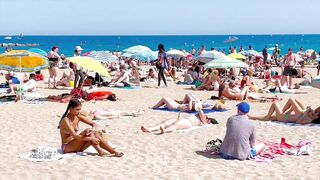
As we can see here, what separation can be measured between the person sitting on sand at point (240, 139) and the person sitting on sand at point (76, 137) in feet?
4.70

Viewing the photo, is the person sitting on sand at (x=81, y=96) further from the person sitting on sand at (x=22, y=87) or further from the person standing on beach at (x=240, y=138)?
the person standing on beach at (x=240, y=138)

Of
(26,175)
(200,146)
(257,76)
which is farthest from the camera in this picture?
(257,76)

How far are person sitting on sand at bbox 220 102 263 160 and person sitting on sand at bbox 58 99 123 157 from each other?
143 cm

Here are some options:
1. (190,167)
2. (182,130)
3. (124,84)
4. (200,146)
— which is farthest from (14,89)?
(190,167)

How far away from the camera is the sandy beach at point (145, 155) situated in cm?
600

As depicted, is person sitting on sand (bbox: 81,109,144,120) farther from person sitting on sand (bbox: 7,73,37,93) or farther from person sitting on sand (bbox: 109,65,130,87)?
person sitting on sand (bbox: 109,65,130,87)

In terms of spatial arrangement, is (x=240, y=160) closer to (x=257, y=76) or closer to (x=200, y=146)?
(x=200, y=146)

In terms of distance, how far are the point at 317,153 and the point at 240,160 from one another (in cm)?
126

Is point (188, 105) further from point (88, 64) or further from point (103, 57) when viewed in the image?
point (103, 57)

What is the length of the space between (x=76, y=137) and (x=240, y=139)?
83.5 inches

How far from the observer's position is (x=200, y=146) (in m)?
7.58

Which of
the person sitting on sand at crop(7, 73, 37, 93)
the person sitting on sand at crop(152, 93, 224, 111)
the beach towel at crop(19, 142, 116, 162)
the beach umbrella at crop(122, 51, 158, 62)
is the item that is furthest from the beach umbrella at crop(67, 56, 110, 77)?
the beach umbrella at crop(122, 51, 158, 62)

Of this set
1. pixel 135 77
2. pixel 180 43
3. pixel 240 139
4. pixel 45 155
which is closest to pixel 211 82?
pixel 135 77

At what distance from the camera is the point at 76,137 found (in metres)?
6.70
